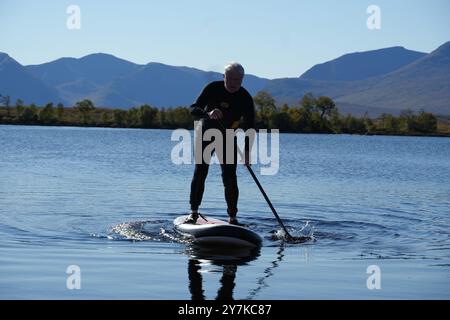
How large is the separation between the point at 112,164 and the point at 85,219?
2109cm

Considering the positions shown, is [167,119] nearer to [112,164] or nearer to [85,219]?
[112,164]

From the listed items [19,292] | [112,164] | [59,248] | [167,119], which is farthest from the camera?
[167,119]

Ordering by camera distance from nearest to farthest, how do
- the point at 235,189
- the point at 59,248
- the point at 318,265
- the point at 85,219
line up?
the point at 318,265 → the point at 59,248 → the point at 235,189 → the point at 85,219

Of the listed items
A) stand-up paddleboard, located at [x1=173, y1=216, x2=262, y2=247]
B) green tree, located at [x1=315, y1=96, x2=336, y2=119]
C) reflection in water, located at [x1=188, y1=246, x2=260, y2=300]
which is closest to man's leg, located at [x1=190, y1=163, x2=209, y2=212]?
stand-up paddleboard, located at [x1=173, y1=216, x2=262, y2=247]

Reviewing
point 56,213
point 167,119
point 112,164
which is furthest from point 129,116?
point 56,213

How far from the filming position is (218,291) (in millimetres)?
8820

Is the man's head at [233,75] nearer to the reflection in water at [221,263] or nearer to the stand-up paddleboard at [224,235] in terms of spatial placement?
the stand-up paddleboard at [224,235]

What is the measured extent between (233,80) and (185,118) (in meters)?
129

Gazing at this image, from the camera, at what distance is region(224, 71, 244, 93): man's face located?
1260cm

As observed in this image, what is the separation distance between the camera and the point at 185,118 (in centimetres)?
14150

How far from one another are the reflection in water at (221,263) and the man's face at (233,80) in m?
2.90

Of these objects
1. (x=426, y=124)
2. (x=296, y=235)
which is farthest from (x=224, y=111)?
(x=426, y=124)

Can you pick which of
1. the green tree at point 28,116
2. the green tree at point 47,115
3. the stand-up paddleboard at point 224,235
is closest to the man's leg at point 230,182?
the stand-up paddleboard at point 224,235

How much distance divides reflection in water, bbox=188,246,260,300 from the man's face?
2.90 metres
